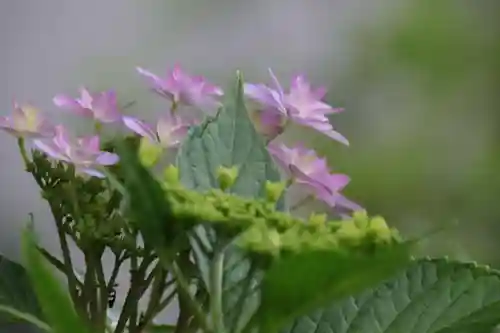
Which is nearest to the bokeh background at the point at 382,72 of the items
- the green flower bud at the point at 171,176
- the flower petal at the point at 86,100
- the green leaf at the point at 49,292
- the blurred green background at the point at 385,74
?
the blurred green background at the point at 385,74

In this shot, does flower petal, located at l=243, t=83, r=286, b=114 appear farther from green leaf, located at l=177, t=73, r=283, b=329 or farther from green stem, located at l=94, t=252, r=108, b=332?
green stem, located at l=94, t=252, r=108, b=332

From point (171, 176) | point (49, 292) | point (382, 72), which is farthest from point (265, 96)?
point (382, 72)

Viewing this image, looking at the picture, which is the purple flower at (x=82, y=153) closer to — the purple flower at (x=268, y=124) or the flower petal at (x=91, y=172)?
the flower petal at (x=91, y=172)

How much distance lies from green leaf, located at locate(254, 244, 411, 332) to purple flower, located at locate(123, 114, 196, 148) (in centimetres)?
17

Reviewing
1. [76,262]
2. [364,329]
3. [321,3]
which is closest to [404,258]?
[364,329]

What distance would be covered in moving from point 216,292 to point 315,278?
0.37 feet

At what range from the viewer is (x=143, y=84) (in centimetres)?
75

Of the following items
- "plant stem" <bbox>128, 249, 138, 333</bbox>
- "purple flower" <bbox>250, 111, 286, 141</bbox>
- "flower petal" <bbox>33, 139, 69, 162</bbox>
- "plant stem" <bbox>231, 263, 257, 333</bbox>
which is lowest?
"plant stem" <bbox>231, 263, 257, 333</bbox>

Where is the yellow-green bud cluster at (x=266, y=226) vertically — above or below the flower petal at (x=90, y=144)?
below

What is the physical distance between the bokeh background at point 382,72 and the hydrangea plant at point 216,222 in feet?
0.68

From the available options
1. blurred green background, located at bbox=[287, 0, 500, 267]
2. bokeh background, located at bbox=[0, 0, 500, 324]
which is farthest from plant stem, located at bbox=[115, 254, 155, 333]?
blurred green background, located at bbox=[287, 0, 500, 267]

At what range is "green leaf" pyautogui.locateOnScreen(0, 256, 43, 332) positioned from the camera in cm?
55

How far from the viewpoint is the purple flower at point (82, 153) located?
0.49 metres

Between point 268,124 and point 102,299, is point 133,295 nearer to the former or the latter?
point 102,299
